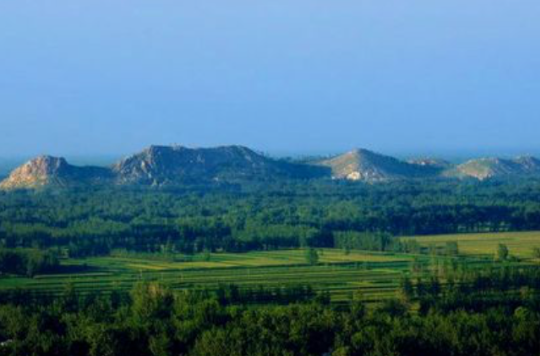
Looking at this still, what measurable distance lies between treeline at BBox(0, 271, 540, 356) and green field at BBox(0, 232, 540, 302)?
8.79m

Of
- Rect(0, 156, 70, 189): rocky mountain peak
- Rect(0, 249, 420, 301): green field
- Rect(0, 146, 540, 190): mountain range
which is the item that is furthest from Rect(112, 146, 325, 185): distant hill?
Rect(0, 249, 420, 301): green field

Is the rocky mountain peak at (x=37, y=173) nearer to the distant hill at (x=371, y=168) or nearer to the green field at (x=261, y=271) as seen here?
the distant hill at (x=371, y=168)

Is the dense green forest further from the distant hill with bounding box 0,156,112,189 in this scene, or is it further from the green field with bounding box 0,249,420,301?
the distant hill with bounding box 0,156,112,189

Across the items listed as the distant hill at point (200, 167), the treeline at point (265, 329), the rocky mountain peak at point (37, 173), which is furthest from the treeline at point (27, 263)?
the distant hill at point (200, 167)

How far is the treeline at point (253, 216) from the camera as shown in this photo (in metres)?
93.2

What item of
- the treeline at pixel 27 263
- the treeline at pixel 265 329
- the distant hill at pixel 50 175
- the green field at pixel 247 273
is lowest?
the treeline at pixel 265 329

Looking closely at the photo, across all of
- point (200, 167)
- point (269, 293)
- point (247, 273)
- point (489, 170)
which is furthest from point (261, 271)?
point (489, 170)

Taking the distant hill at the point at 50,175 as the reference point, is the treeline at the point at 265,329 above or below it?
below

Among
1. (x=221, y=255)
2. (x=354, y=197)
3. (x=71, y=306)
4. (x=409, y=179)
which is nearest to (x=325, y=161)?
(x=409, y=179)

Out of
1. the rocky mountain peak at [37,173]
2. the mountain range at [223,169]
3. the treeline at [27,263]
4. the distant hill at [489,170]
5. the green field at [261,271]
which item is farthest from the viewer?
the distant hill at [489,170]

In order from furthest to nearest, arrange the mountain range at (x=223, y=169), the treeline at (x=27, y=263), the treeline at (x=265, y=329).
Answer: the mountain range at (x=223, y=169), the treeline at (x=27, y=263), the treeline at (x=265, y=329)

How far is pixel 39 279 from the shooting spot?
239 feet

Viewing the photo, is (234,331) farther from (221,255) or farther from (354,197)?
(354,197)

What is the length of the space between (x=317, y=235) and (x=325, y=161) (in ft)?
337
